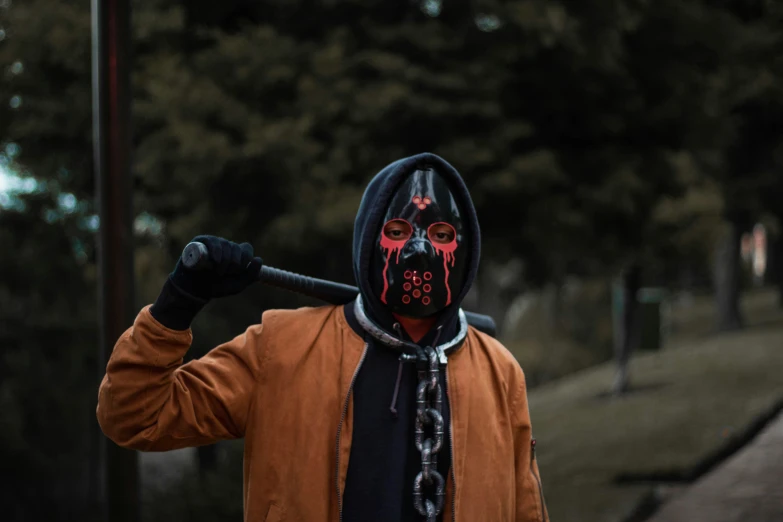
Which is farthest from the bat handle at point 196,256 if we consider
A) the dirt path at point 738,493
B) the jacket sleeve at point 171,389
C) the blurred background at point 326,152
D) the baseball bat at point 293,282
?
the dirt path at point 738,493

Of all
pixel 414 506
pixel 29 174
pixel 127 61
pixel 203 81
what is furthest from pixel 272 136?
pixel 414 506

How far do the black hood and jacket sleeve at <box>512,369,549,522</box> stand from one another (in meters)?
0.32

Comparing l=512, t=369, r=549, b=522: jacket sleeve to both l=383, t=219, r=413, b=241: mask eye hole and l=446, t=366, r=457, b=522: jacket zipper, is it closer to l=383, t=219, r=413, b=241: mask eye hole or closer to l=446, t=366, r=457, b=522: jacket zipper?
l=446, t=366, r=457, b=522: jacket zipper

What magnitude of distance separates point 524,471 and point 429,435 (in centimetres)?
36

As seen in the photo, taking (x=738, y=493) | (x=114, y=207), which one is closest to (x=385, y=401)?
(x=114, y=207)

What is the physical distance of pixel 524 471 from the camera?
9.27 ft

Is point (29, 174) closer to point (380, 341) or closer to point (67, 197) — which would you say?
point (67, 197)

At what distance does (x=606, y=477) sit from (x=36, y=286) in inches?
247

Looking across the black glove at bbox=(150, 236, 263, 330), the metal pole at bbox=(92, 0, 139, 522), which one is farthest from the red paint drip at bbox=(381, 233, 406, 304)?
the metal pole at bbox=(92, 0, 139, 522)

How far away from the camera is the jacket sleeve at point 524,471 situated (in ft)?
9.20

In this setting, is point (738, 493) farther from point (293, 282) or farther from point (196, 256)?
point (196, 256)

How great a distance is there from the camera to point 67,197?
10.2 meters

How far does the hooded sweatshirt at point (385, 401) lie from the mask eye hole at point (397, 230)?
0.09 feet

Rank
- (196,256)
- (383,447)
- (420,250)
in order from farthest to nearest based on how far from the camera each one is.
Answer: (420,250) → (383,447) → (196,256)
